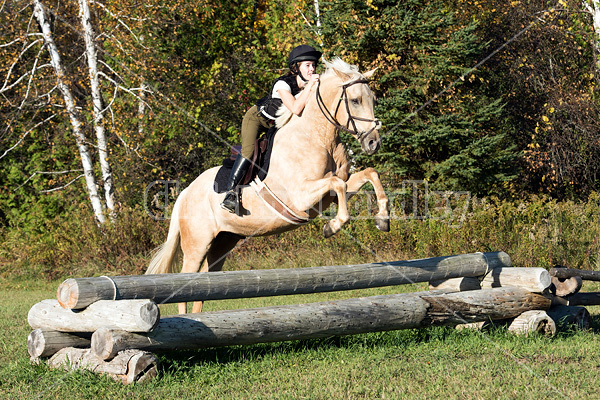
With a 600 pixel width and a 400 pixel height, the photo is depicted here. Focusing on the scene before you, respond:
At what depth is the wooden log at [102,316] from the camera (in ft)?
15.8

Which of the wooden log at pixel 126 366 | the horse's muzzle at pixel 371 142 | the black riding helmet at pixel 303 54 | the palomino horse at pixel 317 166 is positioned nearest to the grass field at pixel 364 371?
the wooden log at pixel 126 366

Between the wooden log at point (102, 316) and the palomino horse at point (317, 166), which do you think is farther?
the palomino horse at point (317, 166)

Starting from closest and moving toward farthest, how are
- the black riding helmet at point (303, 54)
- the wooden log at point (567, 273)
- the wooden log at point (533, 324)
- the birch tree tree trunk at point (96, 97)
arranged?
the black riding helmet at point (303, 54)
the wooden log at point (533, 324)
the wooden log at point (567, 273)
the birch tree tree trunk at point (96, 97)

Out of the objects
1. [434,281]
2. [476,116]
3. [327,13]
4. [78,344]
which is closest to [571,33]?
[476,116]

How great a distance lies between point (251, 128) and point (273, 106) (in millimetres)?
334

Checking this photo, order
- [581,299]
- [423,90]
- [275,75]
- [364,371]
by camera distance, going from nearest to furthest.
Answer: [364,371], [581,299], [423,90], [275,75]

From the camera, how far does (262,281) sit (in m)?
6.12

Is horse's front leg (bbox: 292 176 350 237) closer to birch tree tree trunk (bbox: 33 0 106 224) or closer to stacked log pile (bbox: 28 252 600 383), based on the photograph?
stacked log pile (bbox: 28 252 600 383)

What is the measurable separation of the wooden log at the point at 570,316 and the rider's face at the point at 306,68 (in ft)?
13.1

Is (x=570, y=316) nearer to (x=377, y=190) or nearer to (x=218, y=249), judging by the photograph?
(x=377, y=190)

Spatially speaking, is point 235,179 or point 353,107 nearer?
point 353,107

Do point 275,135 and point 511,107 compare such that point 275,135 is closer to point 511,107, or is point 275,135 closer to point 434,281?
point 434,281

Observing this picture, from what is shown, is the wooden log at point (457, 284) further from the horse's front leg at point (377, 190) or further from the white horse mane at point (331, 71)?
the white horse mane at point (331, 71)

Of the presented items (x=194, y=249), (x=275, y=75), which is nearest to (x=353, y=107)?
(x=194, y=249)
